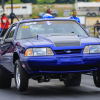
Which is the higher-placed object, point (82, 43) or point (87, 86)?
point (82, 43)

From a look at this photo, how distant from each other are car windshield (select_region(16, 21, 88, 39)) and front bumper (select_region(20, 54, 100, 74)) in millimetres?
1124

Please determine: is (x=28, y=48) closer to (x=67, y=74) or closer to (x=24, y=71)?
(x=24, y=71)

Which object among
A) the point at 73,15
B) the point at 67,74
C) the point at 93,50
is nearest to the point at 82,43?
the point at 93,50

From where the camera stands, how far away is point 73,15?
11.9 meters

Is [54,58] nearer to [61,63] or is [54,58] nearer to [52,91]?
[61,63]

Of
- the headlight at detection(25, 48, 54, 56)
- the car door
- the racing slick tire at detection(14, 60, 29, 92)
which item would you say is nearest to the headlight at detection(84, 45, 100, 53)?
the headlight at detection(25, 48, 54, 56)

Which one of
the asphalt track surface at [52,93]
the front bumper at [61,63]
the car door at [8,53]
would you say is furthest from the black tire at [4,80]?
the front bumper at [61,63]

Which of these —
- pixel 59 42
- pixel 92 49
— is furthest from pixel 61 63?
pixel 92 49

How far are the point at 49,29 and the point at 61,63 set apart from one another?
4.83ft

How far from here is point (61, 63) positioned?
5.70 metres

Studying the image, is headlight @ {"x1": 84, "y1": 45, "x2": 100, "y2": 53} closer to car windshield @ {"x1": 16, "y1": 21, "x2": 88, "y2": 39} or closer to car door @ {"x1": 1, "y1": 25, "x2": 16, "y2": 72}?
car windshield @ {"x1": 16, "y1": 21, "x2": 88, "y2": 39}

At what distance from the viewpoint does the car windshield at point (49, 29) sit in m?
6.88

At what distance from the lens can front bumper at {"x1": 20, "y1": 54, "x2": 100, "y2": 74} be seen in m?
5.68

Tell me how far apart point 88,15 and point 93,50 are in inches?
3036
